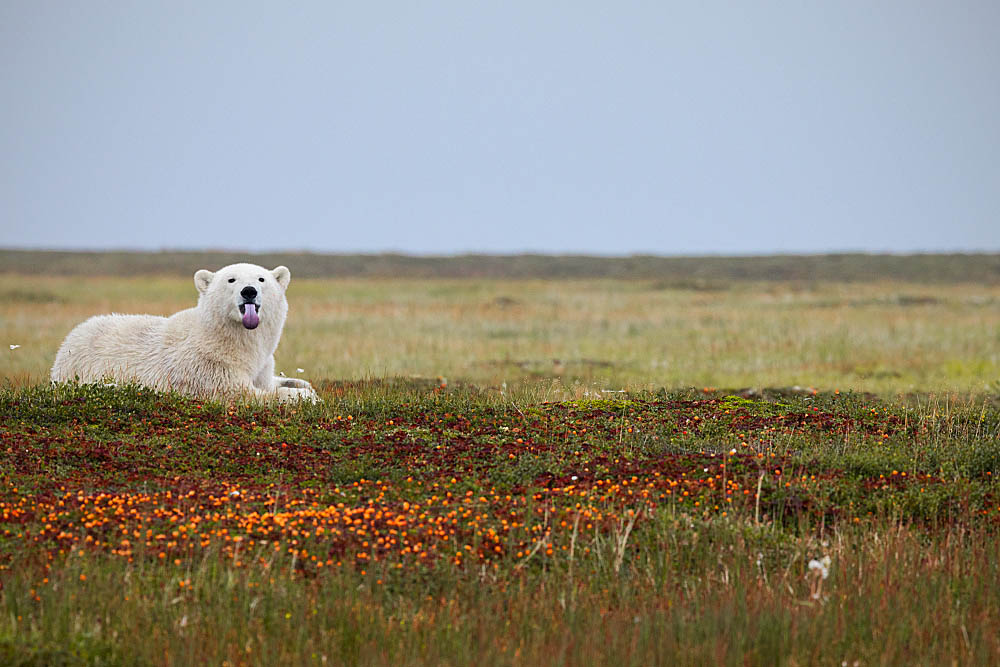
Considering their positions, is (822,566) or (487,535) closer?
(822,566)

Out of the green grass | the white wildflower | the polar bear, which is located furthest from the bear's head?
the white wildflower

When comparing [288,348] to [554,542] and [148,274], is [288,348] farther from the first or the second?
[148,274]

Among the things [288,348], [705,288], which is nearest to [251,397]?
[288,348]

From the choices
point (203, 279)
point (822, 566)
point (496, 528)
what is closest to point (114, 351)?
point (203, 279)

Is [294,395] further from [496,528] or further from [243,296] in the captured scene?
[496,528]

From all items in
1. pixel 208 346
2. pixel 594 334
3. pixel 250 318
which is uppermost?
pixel 250 318

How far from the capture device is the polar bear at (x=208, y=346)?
11852mm

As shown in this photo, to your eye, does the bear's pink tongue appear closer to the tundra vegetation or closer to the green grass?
the tundra vegetation

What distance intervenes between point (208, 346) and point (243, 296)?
2.88ft

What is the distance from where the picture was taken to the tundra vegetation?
5.71m

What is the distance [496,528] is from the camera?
7.27 metres

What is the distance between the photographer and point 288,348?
76.0ft

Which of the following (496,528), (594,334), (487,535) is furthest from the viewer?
(594,334)

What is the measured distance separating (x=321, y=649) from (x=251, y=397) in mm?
6224
